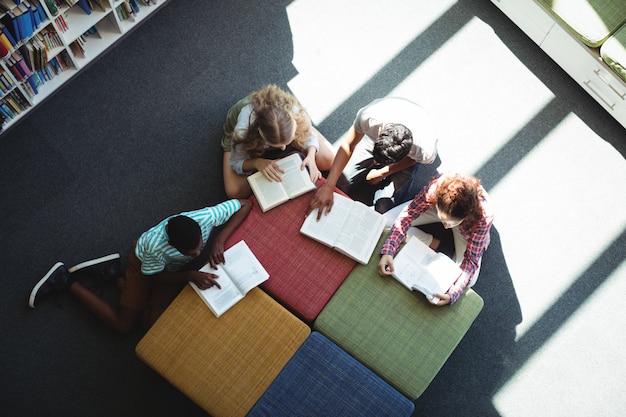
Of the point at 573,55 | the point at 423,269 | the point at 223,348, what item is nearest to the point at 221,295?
the point at 223,348

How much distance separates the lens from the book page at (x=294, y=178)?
9.20 feet

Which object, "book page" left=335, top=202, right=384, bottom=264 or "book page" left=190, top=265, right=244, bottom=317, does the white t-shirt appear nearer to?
"book page" left=335, top=202, right=384, bottom=264

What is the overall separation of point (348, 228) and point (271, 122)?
672 mm

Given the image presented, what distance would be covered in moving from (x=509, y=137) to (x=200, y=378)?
239cm

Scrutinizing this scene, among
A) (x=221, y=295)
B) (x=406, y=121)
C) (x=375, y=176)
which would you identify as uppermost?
(x=406, y=121)

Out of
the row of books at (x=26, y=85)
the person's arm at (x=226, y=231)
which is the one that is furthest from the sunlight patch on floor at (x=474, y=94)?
the row of books at (x=26, y=85)

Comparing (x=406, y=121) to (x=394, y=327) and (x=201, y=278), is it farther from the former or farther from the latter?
(x=201, y=278)

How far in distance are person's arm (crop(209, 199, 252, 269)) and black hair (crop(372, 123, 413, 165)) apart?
75cm

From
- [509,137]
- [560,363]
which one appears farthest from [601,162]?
[560,363]

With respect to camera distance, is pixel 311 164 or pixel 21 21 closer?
pixel 21 21

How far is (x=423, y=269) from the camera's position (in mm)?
2703

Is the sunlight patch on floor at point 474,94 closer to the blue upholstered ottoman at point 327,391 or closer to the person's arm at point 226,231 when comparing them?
the person's arm at point 226,231

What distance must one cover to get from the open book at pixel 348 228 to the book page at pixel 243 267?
0.95ft

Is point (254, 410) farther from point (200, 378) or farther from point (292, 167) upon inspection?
point (292, 167)
